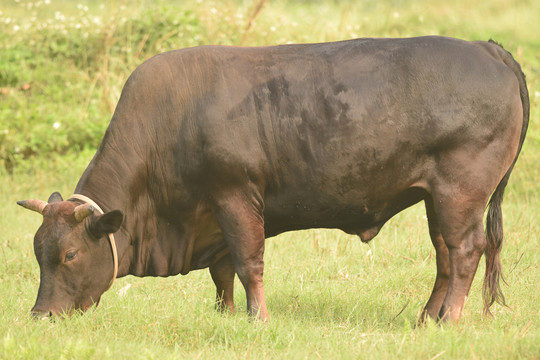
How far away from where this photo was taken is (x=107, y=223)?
16.4 feet

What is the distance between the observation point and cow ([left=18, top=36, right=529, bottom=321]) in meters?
5.04

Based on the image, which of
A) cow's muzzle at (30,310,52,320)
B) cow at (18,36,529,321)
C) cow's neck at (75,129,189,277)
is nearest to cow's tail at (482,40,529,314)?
cow at (18,36,529,321)

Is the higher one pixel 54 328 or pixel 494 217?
pixel 494 217

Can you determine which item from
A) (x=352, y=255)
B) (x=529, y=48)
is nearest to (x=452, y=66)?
(x=352, y=255)

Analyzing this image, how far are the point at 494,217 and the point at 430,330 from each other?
52.3 inches

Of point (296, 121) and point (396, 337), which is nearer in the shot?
point (396, 337)

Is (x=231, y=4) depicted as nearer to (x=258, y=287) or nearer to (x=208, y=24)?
(x=208, y=24)

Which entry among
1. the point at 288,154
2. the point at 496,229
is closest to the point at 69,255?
the point at 288,154

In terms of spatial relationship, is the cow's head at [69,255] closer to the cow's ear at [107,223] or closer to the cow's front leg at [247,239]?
the cow's ear at [107,223]

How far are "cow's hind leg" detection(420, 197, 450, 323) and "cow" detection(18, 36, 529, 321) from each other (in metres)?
0.09

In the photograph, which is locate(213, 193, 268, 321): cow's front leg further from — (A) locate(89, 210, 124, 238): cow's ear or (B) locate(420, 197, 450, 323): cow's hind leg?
(B) locate(420, 197, 450, 323): cow's hind leg

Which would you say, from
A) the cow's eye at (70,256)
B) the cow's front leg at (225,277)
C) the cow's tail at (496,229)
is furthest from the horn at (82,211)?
the cow's tail at (496,229)

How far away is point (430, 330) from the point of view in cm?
450

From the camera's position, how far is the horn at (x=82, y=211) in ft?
16.0
